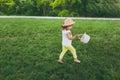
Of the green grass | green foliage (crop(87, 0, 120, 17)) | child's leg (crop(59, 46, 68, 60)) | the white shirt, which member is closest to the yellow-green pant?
child's leg (crop(59, 46, 68, 60))

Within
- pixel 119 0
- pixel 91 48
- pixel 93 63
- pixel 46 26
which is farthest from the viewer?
pixel 119 0

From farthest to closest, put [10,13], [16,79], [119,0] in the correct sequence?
[10,13]
[119,0]
[16,79]

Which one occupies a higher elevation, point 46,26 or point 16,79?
point 46,26

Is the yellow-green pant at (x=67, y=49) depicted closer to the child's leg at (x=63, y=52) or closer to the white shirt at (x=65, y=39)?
the child's leg at (x=63, y=52)

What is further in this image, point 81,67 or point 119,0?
point 119,0

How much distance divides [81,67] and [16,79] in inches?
77.1

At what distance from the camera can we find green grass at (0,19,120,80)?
395 inches

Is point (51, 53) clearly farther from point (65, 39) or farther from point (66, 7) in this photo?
point (66, 7)

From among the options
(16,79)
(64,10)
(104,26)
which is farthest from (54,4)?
(16,79)

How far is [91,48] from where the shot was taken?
11.2 m

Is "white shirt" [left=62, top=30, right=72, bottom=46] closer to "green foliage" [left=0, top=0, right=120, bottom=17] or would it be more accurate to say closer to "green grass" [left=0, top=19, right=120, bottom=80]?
"green grass" [left=0, top=19, right=120, bottom=80]

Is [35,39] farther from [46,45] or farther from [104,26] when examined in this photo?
[104,26]

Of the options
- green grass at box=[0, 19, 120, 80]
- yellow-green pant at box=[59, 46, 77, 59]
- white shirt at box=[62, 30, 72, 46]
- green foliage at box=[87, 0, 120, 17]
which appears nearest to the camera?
white shirt at box=[62, 30, 72, 46]

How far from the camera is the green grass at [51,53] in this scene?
395 inches
